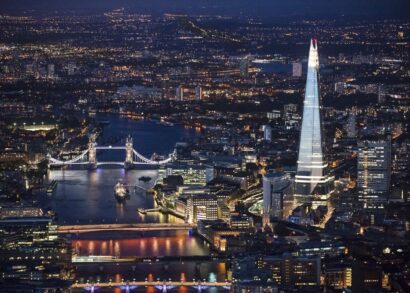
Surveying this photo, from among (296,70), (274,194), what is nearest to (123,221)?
(274,194)

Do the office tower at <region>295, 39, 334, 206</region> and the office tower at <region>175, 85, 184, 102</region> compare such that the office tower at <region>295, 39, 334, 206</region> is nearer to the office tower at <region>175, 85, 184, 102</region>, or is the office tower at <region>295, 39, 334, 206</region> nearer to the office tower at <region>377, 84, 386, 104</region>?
the office tower at <region>377, 84, 386, 104</region>

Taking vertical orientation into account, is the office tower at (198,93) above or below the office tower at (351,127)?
below

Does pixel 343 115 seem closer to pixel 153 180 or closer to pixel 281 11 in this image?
pixel 153 180

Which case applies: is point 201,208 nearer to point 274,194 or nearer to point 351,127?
point 274,194

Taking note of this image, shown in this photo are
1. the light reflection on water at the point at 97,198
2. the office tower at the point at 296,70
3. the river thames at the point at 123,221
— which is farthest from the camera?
the office tower at the point at 296,70

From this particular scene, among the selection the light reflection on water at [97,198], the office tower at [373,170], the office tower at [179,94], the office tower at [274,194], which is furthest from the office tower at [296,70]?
the office tower at [274,194]

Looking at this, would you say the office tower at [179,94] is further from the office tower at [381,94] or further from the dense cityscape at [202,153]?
the office tower at [381,94]

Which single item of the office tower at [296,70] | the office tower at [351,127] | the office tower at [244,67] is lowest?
the office tower at [244,67]
